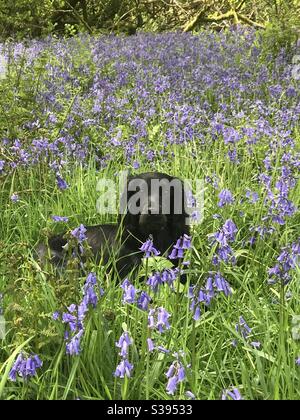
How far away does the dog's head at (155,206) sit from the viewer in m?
3.53

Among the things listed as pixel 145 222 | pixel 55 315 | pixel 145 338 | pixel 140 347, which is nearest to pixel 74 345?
pixel 55 315

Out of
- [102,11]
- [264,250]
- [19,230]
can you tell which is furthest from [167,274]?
[102,11]

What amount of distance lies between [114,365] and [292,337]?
2.38ft

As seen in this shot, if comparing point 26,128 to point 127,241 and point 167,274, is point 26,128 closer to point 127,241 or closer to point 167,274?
point 127,241

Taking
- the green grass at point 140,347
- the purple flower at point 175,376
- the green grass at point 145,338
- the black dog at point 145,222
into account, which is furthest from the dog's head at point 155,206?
the purple flower at point 175,376

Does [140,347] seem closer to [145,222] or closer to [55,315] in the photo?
[55,315]

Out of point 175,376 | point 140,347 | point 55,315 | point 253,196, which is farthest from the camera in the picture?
point 253,196

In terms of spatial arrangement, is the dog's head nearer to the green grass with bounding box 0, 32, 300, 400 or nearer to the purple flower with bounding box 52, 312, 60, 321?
the green grass with bounding box 0, 32, 300, 400

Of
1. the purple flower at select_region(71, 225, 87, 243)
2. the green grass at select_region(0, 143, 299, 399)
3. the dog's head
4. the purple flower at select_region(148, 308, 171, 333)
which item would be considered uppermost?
the dog's head

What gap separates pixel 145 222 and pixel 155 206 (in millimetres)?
116

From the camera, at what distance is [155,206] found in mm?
3531

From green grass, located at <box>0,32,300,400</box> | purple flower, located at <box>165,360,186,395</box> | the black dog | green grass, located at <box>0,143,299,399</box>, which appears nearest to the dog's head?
the black dog

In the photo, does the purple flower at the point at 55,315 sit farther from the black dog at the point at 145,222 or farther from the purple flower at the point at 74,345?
the black dog at the point at 145,222

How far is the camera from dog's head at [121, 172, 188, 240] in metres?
3.53
